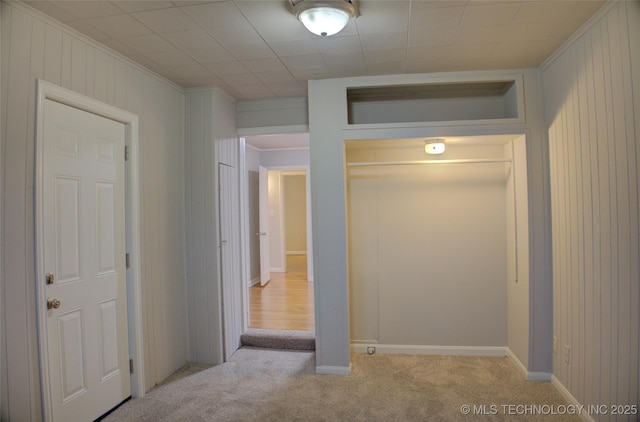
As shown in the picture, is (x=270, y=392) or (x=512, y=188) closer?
(x=270, y=392)

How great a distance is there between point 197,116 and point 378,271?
7.33 feet

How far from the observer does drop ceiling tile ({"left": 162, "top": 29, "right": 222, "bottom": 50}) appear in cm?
226

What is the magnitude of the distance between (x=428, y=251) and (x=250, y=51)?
7.62 feet

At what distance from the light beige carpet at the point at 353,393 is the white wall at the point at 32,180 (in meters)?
0.37

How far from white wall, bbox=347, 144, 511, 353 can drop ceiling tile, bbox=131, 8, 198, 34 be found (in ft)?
6.11

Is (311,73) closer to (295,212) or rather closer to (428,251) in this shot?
(428,251)

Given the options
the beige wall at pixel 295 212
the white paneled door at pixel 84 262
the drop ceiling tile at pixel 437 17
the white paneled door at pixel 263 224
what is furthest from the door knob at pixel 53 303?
the beige wall at pixel 295 212

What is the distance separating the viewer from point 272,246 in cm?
728

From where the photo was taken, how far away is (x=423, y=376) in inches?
117

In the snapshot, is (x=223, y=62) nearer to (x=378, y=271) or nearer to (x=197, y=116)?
(x=197, y=116)

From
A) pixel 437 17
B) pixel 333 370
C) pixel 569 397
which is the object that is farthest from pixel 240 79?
pixel 569 397


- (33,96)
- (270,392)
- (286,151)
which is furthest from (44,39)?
(286,151)

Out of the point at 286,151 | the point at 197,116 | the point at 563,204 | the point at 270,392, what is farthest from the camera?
the point at 286,151

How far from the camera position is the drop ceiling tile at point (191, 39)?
7.41ft
